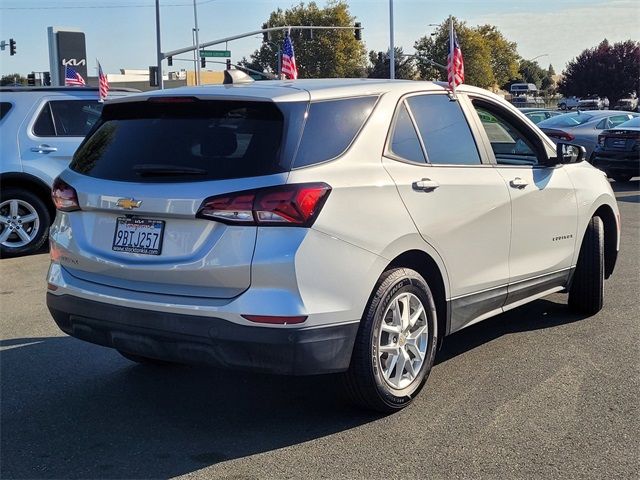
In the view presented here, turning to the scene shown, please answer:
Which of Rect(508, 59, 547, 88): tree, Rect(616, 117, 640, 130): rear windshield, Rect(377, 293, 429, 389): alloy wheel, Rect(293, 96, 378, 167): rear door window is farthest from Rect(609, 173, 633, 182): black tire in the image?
Rect(508, 59, 547, 88): tree

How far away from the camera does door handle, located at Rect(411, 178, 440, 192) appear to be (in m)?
4.01

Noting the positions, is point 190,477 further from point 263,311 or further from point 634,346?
point 634,346

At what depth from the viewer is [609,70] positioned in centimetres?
6806

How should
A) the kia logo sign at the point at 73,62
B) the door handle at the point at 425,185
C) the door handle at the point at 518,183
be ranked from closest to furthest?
the door handle at the point at 425,185
the door handle at the point at 518,183
the kia logo sign at the point at 73,62

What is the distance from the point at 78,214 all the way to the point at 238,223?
1075 mm

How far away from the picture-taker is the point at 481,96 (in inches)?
194

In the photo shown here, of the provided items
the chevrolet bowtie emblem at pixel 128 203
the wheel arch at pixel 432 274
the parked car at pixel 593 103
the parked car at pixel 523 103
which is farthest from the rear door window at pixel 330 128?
the parked car at pixel 523 103

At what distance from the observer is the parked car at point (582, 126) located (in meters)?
18.0

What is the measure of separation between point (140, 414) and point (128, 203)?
1.23 m

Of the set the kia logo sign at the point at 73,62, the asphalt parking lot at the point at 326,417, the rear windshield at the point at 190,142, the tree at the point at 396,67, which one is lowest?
the asphalt parking lot at the point at 326,417

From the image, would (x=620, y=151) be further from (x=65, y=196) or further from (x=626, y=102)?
(x=626, y=102)

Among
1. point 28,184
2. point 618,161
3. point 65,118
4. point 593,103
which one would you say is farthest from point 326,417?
point 593,103

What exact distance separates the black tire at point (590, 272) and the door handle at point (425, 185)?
211 cm

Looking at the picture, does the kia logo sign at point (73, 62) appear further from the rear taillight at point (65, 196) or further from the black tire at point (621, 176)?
the rear taillight at point (65, 196)
